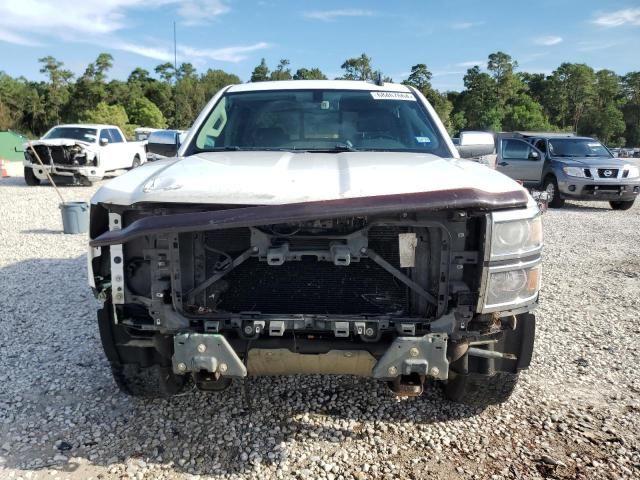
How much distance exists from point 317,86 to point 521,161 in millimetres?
10382

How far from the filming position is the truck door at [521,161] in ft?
41.6

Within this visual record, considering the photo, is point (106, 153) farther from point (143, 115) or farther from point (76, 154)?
point (143, 115)

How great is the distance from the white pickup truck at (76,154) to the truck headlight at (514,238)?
492 inches

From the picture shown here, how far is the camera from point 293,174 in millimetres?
2443

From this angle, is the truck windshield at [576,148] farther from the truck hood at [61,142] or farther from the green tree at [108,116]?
the green tree at [108,116]

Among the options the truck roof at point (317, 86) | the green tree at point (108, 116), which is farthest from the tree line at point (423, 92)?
the truck roof at point (317, 86)

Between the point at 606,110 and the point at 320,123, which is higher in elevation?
the point at 606,110

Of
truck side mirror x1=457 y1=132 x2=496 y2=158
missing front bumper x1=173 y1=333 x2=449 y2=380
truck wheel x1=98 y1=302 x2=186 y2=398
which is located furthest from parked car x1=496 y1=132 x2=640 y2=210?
truck wheel x1=98 y1=302 x2=186 y2=398

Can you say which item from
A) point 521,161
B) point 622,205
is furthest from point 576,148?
point 622,205

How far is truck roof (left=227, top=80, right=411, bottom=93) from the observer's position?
156 inches

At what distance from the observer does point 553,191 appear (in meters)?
12.1

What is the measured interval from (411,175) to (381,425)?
1.44m

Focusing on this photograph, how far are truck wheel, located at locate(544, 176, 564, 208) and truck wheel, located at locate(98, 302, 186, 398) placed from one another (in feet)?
36.6

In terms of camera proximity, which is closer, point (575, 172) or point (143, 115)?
point (575, 172)
